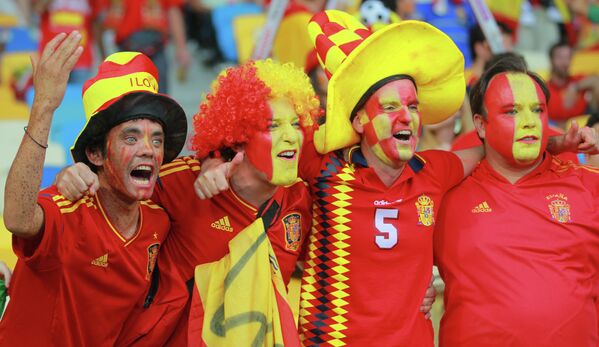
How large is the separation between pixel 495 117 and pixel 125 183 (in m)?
1.71

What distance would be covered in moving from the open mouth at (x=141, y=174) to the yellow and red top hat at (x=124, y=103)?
7.8 inches

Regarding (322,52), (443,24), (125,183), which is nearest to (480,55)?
(443,24)

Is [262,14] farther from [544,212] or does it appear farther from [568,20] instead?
[544,212]

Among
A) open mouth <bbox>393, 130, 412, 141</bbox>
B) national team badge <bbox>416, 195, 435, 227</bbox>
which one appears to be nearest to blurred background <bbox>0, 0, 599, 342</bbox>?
national team badge <bbox>416, 195, 435, 227</bbox>

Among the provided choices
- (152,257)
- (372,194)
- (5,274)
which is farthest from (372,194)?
(5,274)

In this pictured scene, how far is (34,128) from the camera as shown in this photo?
3932 millimetres

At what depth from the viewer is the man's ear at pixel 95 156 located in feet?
14.4

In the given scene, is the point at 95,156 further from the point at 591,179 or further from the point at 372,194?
the point at 591,179

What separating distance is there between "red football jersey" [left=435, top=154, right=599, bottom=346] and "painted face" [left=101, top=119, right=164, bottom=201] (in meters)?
1.41

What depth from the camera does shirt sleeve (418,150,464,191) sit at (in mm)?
4816

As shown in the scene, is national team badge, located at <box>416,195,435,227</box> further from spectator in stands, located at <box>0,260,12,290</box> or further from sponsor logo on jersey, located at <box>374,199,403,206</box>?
spectator in stands, located at <box>0,260,12,290</box>

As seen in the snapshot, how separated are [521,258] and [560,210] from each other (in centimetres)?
30

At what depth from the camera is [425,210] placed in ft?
15.3

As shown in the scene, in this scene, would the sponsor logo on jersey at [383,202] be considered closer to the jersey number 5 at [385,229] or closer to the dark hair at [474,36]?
the jersey number 5 at [385,229]
